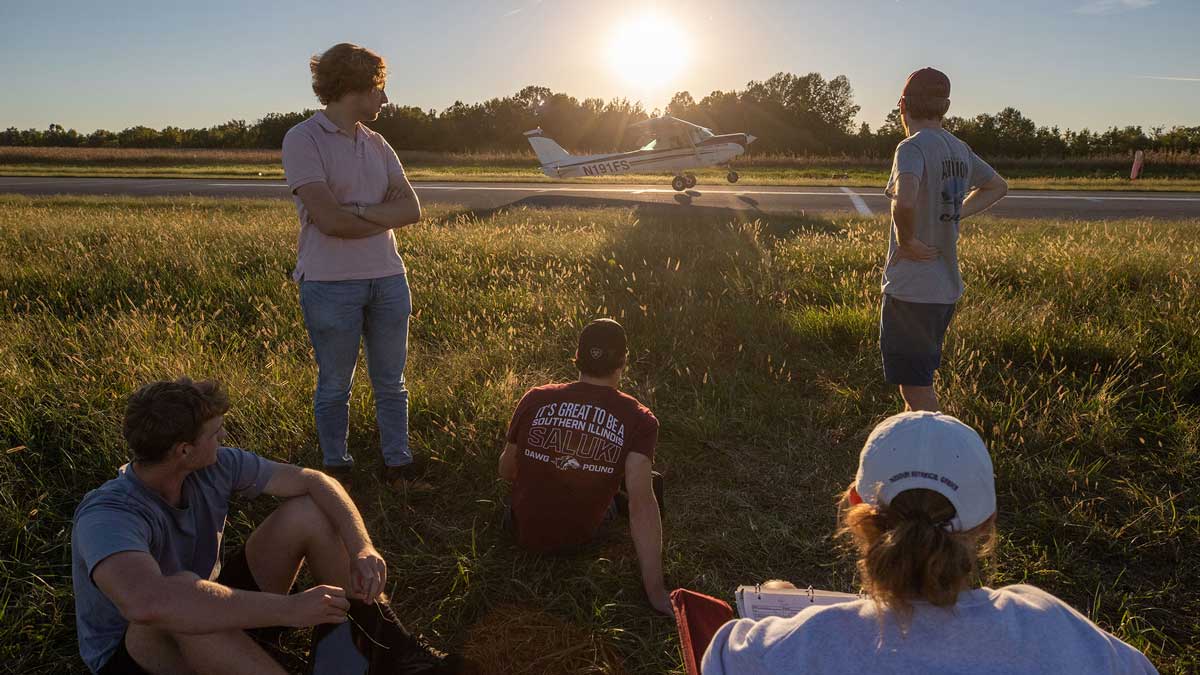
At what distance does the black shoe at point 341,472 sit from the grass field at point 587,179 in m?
22.0

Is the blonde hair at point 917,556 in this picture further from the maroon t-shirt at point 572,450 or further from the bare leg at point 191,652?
the bare leg at point 191,652

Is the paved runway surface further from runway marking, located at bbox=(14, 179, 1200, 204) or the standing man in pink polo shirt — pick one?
the standing man in pink polo shirt

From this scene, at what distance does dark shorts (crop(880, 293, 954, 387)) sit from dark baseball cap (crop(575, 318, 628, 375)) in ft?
4.93

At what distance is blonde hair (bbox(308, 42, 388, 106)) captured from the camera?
3016 millimetres

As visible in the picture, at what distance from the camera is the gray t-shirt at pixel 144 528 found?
1926 mm

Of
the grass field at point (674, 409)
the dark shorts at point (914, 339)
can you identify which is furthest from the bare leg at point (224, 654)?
the dark shorts at point (914, 339)

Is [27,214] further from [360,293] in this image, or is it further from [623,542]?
[623,542]

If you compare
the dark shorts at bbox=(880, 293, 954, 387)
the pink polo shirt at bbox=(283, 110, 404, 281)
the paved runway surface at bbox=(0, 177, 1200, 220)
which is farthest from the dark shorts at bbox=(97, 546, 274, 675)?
the paved runway surface at bbox=(0, 177, 1200, 220)

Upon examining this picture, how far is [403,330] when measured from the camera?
350 centimetres

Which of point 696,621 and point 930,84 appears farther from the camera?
point 930,84

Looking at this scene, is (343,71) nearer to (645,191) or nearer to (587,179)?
(645,191)

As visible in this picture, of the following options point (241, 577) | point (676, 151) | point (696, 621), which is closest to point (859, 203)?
point (676, 151)

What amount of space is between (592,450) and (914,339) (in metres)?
1.70

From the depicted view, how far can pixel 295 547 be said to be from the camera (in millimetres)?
2494
